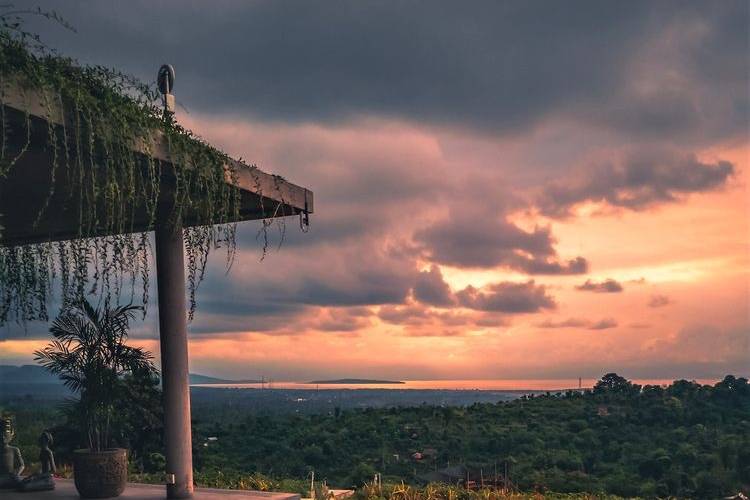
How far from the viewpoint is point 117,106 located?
611cm

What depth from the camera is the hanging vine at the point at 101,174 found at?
5.51m

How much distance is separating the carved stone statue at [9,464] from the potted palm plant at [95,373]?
0.97m

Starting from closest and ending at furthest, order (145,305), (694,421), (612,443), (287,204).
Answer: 1. (145,305)
2. (287,204)
3. (612,443)
4. (694,421)

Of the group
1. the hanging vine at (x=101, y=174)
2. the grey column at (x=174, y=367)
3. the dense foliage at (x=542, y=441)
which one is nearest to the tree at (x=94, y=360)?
the hanging vine at (x=101, y=174)

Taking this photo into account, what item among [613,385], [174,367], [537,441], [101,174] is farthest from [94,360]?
[613,385]

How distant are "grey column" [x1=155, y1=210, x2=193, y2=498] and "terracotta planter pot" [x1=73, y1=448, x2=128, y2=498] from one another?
59 centimetres

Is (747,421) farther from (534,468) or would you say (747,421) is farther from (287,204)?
(287,204)

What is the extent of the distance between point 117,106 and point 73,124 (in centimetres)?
54

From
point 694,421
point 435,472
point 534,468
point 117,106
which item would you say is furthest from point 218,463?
point 694,421

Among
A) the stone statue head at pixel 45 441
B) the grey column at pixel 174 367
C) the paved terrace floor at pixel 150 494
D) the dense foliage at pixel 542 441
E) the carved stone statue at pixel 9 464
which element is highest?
the grey column at pixel 174 367

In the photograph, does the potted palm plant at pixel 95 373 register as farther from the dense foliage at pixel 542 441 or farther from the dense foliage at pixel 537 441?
the dense foliage at pixel 542 441

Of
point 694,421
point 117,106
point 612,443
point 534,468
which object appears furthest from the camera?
point 694,421

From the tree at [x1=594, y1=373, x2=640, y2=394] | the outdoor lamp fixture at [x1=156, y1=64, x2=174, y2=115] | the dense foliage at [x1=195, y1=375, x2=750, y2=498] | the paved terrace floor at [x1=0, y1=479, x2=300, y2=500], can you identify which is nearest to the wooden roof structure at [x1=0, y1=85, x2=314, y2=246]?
Result: the outdoor lamp fixture at [x1=156, y1=64, x2=174, y2=115]

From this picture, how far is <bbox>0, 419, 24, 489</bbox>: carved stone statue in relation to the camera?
8898 mm
